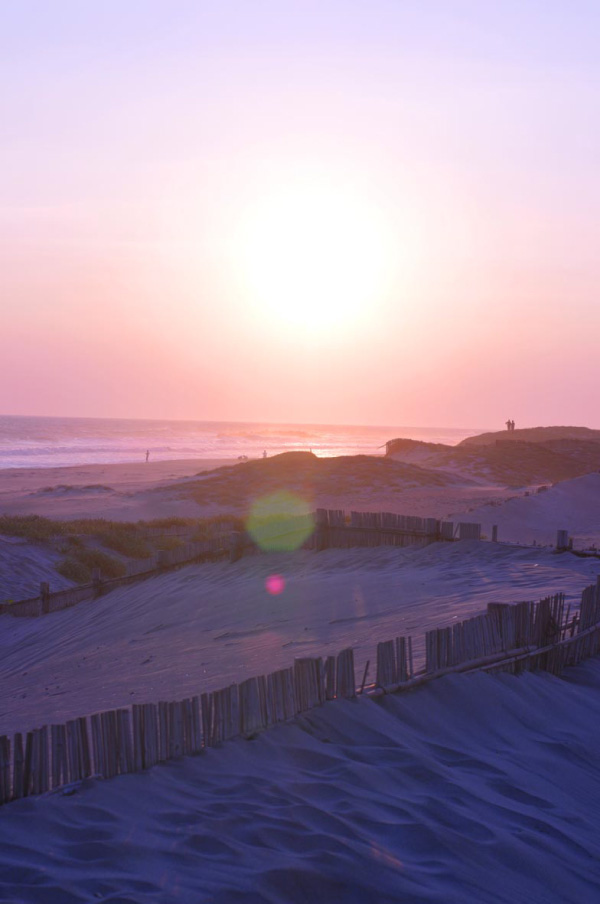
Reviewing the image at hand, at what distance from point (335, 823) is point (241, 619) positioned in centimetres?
678

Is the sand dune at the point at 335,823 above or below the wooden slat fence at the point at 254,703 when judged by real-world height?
below

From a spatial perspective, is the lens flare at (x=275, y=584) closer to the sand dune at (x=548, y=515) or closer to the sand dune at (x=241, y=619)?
the sand dune at (x=241, y=619)

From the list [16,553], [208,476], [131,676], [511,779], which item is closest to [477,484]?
[208,476]

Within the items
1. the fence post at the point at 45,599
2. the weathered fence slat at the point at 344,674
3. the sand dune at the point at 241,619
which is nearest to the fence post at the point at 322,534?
the sand dune at the point at 241,619

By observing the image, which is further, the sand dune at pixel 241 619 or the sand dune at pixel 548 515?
the sand dune at pixel 548 515

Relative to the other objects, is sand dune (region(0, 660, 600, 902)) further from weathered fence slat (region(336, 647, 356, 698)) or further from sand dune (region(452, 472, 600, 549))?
sand dune (region(452, 472, 600, 549))

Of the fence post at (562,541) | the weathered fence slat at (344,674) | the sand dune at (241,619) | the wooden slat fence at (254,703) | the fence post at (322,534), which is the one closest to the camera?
the wooden slat fence at (254,703)

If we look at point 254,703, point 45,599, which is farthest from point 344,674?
point 45,599

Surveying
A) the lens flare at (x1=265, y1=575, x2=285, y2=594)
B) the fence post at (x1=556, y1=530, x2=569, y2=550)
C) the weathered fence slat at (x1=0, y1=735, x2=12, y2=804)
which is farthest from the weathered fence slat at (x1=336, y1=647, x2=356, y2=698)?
the fence post at (x1=556, y1=530, x2=569, y2=550)

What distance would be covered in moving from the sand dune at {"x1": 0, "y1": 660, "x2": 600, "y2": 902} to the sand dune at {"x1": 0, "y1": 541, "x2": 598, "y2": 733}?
210 cm

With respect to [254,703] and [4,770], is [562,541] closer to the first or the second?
[254,703]

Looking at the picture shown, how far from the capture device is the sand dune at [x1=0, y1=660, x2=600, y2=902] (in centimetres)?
376

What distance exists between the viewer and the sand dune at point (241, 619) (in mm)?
8281

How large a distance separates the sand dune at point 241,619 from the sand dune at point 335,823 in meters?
2.10
